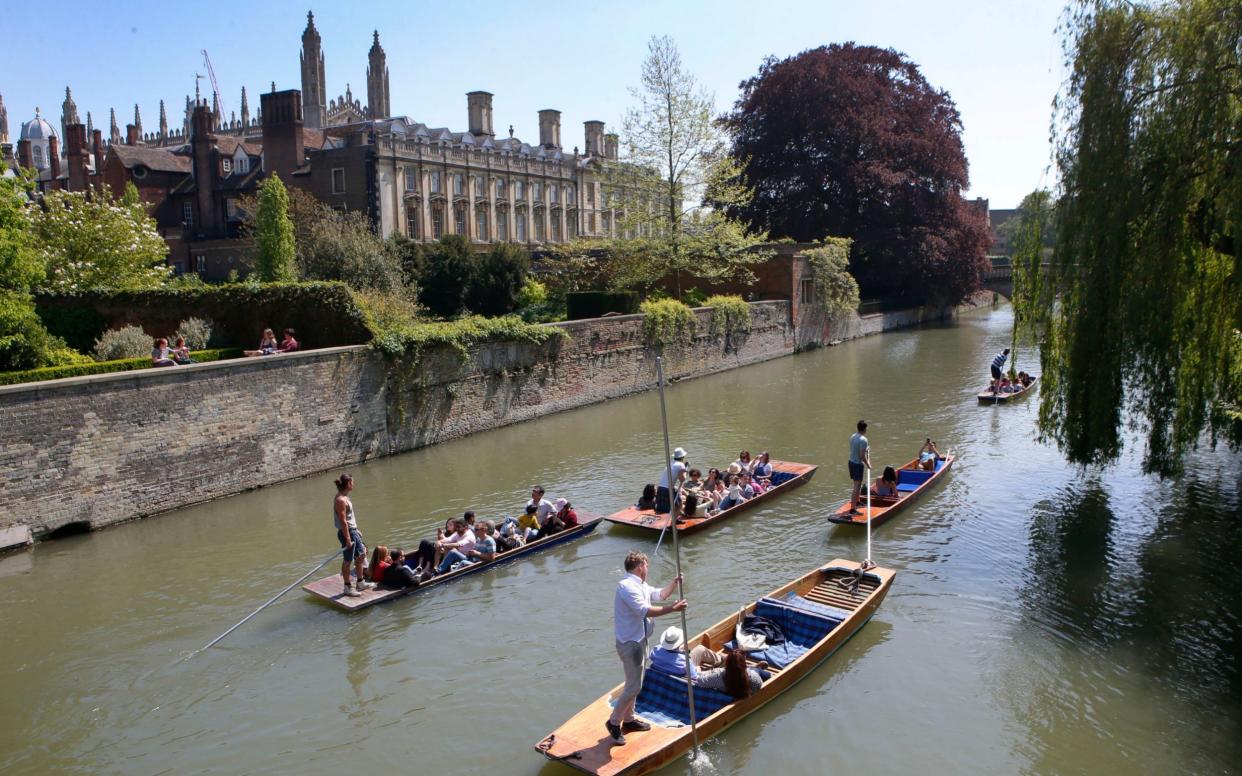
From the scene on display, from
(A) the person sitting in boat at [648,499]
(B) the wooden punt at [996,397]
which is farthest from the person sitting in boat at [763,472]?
(B) the wooden punt at [996,397]

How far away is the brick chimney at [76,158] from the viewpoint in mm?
49594

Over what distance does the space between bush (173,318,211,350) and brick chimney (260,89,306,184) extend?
94.0 feet

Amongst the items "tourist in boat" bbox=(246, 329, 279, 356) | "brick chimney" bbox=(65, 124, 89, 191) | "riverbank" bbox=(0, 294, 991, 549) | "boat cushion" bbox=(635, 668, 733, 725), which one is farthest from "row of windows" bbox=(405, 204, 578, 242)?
"boat cushion" bbox=(635, 668, 733, 725)

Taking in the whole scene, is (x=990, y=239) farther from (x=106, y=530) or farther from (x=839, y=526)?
(x=106, y=530)

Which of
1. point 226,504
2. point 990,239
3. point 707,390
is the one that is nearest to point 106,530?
point 226,504

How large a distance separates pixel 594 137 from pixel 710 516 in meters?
57.5

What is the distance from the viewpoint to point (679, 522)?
1232cm

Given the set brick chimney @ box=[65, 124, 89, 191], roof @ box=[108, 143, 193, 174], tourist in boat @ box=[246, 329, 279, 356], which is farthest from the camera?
brick chimney @ box=[65, 124, 89, 191]

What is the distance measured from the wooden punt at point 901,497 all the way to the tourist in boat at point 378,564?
5.93 m

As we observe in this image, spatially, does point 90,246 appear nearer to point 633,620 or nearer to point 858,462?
point 858,462

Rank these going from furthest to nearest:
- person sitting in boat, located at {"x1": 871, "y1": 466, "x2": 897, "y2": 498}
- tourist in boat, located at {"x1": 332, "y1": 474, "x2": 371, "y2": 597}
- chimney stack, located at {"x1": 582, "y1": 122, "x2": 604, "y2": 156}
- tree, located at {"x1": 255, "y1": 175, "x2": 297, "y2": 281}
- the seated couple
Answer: chimney stack, located at {"x1": 582, "y1": 122, "x2": 604, "y2": 156}
tree, located at {"x1": 255, "y1": 175, "x2": 297, "y2": 281}
person sitting in boat, located at {"x1": 871, "y1": 466, "x2": 897, "y2": 498}
tourist in boat, located at {"x1": 332, "y1": 474, "x2": 371, "y2": 597}
the seated couple

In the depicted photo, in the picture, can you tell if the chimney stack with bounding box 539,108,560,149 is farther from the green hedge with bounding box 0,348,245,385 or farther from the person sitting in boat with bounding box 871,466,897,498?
the person sitting in boat with bounding box 871,466,897,498

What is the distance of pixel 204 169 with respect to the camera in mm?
45625

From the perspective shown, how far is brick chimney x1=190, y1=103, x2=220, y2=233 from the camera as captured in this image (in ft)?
149
